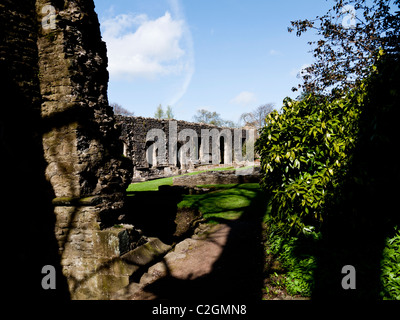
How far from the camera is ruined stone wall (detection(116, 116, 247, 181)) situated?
21.1 m

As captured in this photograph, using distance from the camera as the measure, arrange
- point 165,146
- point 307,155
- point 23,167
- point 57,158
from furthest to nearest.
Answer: point 165,146 → point 57,158 → point 23,167 → point 307,155

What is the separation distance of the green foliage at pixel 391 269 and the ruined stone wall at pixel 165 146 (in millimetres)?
16716

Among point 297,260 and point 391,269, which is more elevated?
point 391,269

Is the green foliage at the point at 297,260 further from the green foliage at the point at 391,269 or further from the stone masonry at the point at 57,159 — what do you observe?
the stone masonry at the point at 57,159

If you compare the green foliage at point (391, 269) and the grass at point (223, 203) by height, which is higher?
the green foliage at point (391, 269)

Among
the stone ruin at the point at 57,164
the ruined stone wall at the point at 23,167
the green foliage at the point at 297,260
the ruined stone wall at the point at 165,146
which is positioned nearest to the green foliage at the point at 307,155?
the green foliage at the point at 297,260

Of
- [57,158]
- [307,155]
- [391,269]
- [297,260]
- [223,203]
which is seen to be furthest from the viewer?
[223,203]

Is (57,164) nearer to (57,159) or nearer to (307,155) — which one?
(57,159)

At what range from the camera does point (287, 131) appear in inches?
171

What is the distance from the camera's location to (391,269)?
2.95 meters

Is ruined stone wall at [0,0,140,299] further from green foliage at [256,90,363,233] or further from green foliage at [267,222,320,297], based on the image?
green foliage at [256,90,363,233]

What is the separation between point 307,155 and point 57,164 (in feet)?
15.2

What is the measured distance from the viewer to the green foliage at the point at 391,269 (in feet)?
9.13

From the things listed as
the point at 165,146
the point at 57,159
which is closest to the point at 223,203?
the point at 57,159
